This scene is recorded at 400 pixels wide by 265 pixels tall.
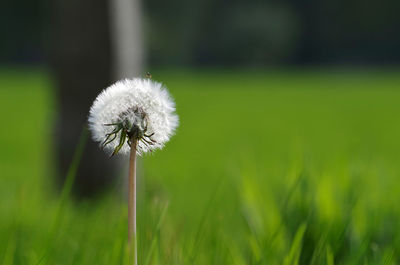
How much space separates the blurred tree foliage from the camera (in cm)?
3575

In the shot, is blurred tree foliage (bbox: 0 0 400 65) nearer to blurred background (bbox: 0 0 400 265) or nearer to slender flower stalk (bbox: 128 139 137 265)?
blurred background (bbox: 0 0 400 265)

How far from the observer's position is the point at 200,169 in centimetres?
643

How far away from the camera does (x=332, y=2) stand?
3819 cm

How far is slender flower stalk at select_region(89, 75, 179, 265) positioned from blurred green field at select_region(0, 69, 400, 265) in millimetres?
205

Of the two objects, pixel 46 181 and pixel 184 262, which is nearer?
pixel 184 262

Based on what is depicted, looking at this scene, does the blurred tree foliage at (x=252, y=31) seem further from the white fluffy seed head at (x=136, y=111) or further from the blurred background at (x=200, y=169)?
the white fluffy seed head at (x=136, y=111)

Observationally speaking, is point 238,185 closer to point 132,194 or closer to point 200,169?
point 132,194

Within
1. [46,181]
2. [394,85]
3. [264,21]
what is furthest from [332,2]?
[46,181]

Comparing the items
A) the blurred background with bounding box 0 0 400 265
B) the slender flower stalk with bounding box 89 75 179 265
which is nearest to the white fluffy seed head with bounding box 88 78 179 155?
the slender flower stalk with bounding box 89 75 179 265

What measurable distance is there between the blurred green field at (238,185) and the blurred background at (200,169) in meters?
0.01

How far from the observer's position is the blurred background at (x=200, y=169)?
1.60m

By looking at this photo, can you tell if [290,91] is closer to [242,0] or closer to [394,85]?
[394,85]

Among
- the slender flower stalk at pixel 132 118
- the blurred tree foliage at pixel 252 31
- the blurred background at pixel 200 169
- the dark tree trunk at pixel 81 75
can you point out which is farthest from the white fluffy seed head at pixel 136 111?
the blurred tree foliage at pixel 252 31

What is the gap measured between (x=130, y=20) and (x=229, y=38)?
1323 inches
